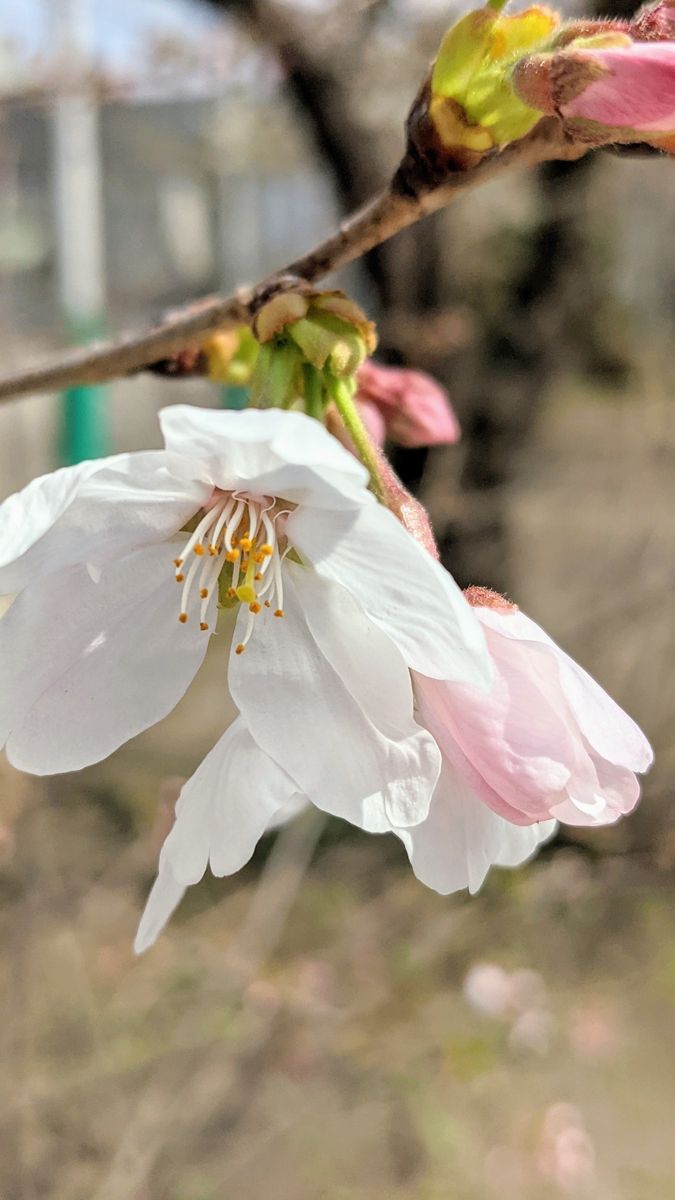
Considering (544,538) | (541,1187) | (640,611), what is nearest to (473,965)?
(541,1187)

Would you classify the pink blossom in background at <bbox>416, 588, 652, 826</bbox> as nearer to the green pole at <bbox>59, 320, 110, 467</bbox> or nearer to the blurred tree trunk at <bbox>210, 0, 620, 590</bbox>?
the blurred tree trunk at <bbox>210, 0, 620, 590</bbox>

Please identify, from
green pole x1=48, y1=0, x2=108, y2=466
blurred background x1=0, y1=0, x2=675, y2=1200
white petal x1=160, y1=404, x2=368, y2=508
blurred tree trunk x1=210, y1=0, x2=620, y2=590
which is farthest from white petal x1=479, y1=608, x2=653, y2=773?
green pole x1=48, y1=0, x2=108, y2=466

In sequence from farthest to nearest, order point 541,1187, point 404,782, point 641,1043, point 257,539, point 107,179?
1. point 107,179
2. point 641,1043
3. point 541,1187
4. point 257,539
5. point 404,782

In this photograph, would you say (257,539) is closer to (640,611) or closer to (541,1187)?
(541,1187)

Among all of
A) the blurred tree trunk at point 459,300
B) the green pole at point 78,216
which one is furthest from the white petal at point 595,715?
the green pole at point 78,216

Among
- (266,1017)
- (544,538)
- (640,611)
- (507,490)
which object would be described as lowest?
(544,538)

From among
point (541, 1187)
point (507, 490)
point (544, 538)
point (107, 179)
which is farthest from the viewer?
point (107, 179)
